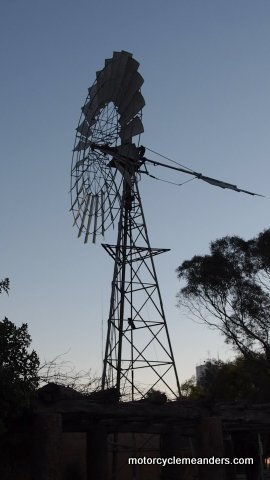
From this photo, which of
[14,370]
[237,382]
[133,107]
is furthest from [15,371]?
[237,382]

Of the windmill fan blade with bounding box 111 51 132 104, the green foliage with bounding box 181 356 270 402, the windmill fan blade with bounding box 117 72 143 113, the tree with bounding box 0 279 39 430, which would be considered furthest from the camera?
the green foliage with bounding box 181 356 270 402

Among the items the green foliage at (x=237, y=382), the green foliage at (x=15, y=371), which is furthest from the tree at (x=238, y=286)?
the green foliage at (x=15, y=371)

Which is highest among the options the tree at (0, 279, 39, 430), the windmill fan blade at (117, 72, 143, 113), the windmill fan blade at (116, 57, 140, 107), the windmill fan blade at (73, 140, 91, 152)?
the windmill fan blade at (116, 57, 140, 107)

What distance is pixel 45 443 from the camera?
9188mm

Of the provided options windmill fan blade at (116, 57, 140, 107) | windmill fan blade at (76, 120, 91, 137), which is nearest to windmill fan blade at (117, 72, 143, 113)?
windmill fan blade at (116, 57, 140, 107)

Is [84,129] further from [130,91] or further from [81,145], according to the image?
[130,91]

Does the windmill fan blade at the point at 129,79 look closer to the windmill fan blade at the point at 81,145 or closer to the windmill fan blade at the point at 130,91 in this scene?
the windmill fan blade at the point at 130,91

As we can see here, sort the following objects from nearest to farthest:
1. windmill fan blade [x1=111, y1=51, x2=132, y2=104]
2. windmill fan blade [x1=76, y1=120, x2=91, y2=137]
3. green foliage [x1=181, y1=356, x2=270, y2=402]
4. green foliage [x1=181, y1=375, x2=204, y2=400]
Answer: windmill fan blade [x1=111, y1=51, x2=132, y2=104] < windmill fan blade [x1=76, y1=120, x2=91, y2=137] < green foliage [x1=181, y1=356, x2=270, y2=402] < green foliage [x1=181, y1=375, x2=204, y2=400]

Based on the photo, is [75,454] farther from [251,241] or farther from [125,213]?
[251,241]

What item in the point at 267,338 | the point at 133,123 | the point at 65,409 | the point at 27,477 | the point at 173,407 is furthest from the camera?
the point at 267,338

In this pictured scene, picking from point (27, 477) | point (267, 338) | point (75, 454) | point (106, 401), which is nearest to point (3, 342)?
point (106, 401)

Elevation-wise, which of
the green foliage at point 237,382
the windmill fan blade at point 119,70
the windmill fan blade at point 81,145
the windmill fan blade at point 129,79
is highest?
the windmill fan blade at point 119,70

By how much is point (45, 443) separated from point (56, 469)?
45cm

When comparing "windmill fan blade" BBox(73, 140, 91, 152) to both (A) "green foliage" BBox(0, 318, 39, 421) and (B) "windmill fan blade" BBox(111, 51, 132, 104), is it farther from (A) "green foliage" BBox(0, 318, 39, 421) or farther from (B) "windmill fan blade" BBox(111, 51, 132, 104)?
(A) "green foliage" BBox(0, 318, 39, 421)
